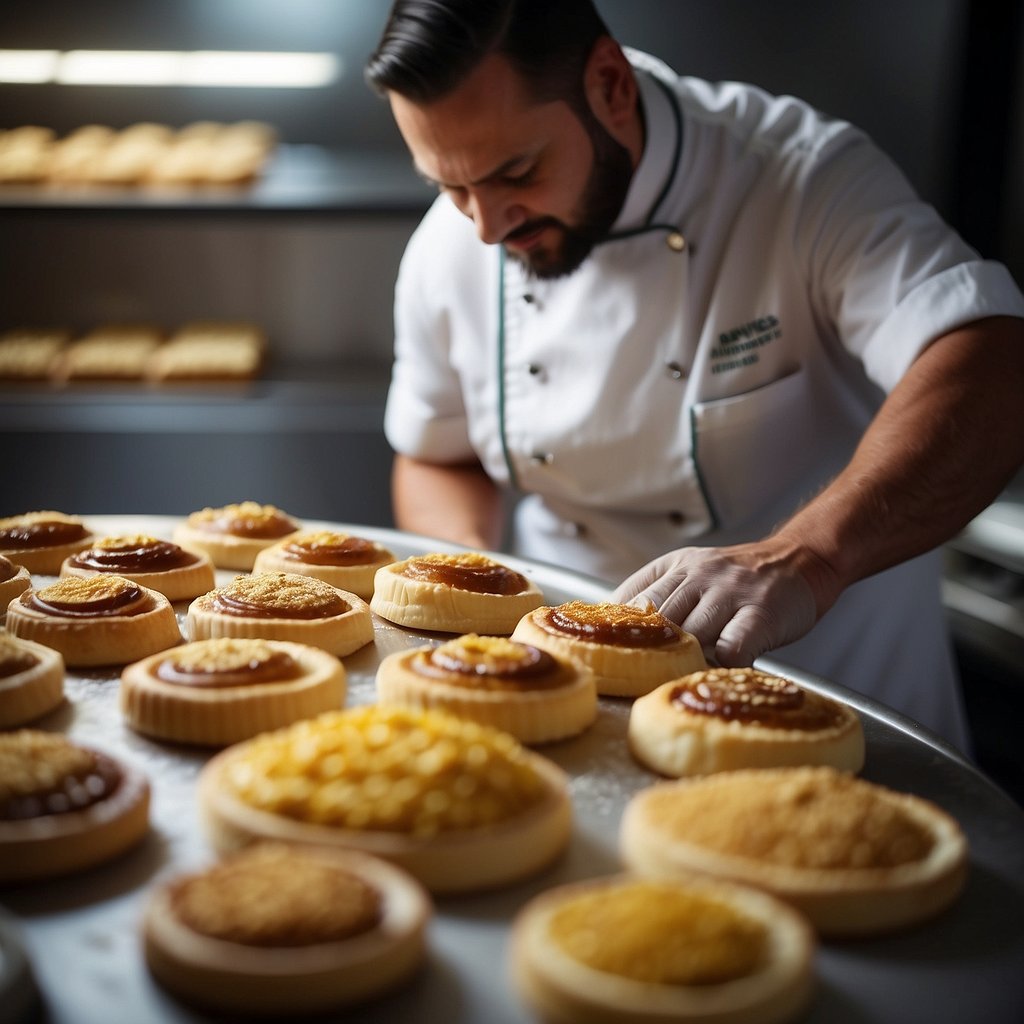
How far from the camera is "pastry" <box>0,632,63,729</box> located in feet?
4.40

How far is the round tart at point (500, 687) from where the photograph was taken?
4.40 ft

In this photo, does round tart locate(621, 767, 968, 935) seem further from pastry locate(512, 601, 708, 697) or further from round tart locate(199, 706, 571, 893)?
pastry locate(512, 601, 708, 697)

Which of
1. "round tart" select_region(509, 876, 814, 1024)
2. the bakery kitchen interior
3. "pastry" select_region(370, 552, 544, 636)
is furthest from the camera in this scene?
the bakery kitchen interior

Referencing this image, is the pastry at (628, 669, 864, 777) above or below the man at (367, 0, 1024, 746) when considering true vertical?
below

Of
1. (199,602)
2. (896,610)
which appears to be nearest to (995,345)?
(896,610)

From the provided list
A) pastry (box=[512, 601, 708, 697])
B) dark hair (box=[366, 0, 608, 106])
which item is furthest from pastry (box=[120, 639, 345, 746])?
dark hair (box=[366, 0, 608, 106])

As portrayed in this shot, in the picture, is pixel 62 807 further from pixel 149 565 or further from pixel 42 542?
pixel 42 542

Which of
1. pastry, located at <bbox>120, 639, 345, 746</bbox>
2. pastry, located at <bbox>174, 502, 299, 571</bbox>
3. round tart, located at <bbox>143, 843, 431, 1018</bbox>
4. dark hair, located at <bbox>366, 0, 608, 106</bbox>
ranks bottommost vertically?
pastry, located at <bbox>174, 502, 299, 571</bbox>

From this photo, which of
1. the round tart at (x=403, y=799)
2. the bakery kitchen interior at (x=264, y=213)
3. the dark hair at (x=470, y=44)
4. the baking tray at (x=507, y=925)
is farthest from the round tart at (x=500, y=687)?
the bakery kitchen interior at (x=264, y=213)

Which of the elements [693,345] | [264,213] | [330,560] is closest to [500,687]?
[330,560]

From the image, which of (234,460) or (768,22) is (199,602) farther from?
(768,22)

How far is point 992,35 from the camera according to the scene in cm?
384

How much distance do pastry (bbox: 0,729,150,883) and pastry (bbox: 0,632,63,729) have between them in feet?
0.62

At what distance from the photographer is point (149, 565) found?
1.86 meters
